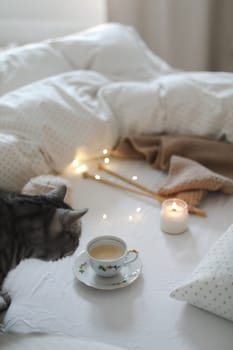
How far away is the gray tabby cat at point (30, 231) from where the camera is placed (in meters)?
0.98

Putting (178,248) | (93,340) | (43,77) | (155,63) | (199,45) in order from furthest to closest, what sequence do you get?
(199,45)
(155,63)
(43,77)
(178,248)
(93,340)

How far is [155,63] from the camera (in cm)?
196

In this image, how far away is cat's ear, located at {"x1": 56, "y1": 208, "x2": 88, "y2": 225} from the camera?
3.09 ft

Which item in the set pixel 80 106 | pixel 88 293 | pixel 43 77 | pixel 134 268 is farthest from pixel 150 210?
pixel 43 77

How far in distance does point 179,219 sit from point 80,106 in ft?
1.91

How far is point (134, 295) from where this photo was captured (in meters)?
0.99

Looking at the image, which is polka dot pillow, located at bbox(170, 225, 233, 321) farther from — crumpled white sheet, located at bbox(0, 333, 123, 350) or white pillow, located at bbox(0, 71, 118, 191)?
white pillow, located at bbox(0, 71, 118, 191)

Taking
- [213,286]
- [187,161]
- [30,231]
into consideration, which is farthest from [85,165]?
Answer: [213,286]

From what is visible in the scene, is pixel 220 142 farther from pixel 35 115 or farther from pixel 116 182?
pixel 35 115

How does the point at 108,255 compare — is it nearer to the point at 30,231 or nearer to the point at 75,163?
the point at 30,231

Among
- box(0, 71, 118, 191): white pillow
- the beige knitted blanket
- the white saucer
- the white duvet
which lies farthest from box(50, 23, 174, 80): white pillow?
the white saucer

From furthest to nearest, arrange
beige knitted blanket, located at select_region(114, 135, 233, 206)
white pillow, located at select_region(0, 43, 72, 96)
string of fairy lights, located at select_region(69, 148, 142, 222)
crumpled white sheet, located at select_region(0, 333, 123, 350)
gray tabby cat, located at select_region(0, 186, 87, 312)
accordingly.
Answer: white pillow, located at select_region(0, 43, 72, 96) < string of fairy lights, located at select_region(69, 148, 142, 222) < beige knitted blanket, located at select_region(114, 135, 233, 206) < gray tabby cat, located at select_region(0, 186, 87, 312) < crumpled white sheet, located at select_region(0, 333, 123, 350)

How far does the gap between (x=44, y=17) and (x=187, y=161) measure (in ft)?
4.20

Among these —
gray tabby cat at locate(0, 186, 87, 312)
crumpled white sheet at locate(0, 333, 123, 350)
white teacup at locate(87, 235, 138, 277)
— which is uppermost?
gray tabby cat at locate(0, 186, 87, 312)
